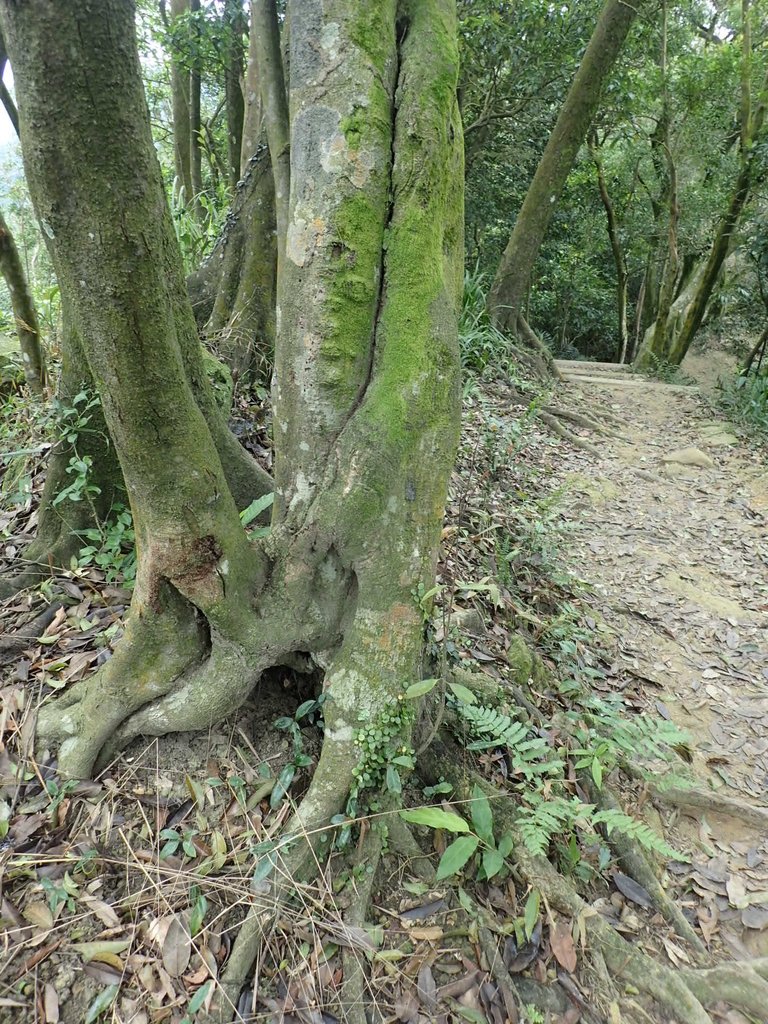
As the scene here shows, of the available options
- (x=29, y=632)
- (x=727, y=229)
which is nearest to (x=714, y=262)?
(x=727, y=229)

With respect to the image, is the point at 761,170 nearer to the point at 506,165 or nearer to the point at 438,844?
the point at 506,165

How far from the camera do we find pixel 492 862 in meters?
2.06

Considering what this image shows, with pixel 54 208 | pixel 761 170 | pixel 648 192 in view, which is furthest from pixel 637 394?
pixel 54 208

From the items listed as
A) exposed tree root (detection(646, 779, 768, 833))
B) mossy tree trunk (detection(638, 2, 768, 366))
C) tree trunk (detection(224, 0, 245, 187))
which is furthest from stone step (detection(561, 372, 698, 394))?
exposed tree root (detection(646, 779, 768, 833))

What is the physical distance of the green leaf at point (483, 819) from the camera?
2.08 meters

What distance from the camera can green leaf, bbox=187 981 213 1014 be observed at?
5.76ft

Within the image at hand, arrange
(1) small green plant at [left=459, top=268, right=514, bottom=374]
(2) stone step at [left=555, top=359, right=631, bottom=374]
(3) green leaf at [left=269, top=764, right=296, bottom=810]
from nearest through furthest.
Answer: (3) green leaf at [left=269, top=764, right=296, bottom=810]
(1) small green plant at [left=459, top=268, right=514, bottom=374]
(2) stone step at [left=555, top=359, right=631, bottom=374]

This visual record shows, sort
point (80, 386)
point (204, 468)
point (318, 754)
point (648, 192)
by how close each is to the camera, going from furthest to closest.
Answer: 1. point (648, 192)
2. point (80, 386)
3. point (318, 754)
4. point (204, 468)

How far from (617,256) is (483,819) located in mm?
14637

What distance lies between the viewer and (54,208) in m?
1.47

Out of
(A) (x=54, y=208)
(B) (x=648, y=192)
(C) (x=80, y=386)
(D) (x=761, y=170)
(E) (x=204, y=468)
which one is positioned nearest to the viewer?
(A) (x=54, y=208)

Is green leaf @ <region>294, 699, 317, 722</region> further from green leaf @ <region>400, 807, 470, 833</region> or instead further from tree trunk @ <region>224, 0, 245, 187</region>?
tree trunk @ <region>224, 0, 245, 187</region>

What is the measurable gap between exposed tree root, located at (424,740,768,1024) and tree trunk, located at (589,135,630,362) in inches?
518

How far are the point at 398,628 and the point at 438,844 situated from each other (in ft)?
2.59
